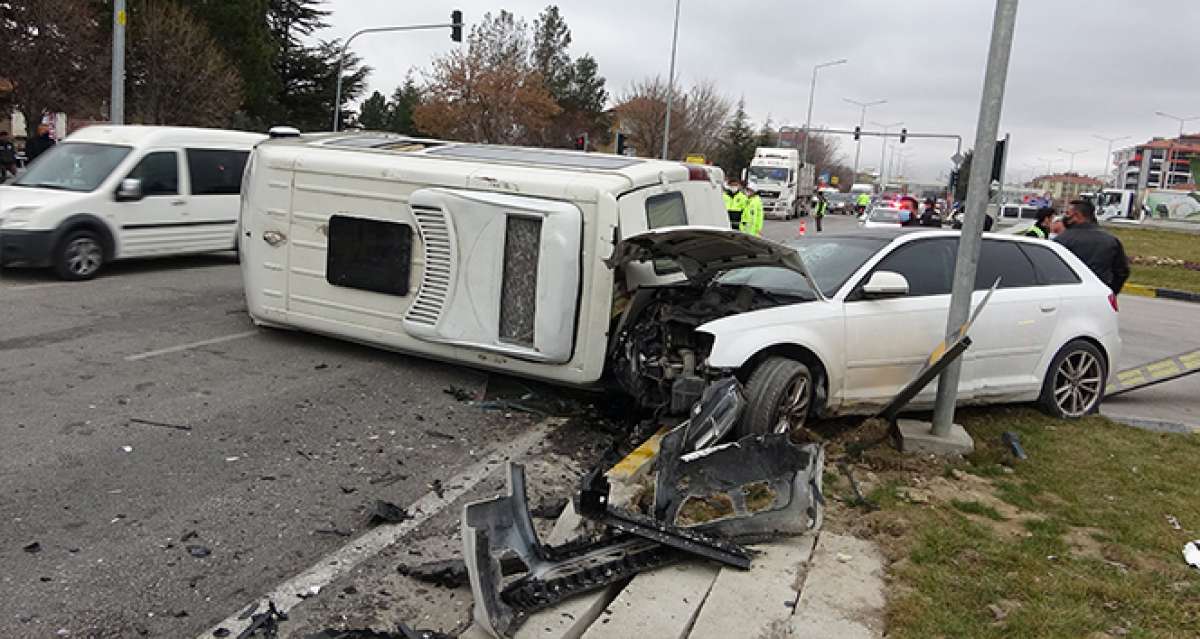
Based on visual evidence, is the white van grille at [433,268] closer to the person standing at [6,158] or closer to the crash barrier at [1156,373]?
the crash barrier at [1156,373]

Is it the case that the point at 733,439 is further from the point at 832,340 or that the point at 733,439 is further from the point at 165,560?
the point at 165,560

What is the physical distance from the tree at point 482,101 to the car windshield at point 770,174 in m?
11.7

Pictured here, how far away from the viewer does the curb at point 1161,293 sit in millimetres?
19531

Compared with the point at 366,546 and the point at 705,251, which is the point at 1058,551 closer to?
the point at 705,251

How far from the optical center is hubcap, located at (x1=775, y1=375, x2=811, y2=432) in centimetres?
555

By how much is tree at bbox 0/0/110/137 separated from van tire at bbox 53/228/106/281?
51.9 feet

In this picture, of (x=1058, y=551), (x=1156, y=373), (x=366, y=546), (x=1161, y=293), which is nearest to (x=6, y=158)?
(x=366, y=546)

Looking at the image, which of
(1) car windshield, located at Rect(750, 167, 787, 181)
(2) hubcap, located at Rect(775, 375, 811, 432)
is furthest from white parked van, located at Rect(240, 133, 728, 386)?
(1) car windshield, located at Rect(750, 167, 787, 181)

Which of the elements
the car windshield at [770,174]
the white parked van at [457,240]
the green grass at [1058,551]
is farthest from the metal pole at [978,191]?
the car windshield at [770,174]

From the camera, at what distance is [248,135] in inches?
509

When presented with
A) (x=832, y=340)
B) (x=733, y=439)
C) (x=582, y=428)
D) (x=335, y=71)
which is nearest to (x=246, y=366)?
(x=582, y=428)

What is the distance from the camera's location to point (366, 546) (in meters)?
4.18

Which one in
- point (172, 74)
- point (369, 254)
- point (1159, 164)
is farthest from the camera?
point (1159, 164)

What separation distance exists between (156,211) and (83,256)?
3.85 feet
